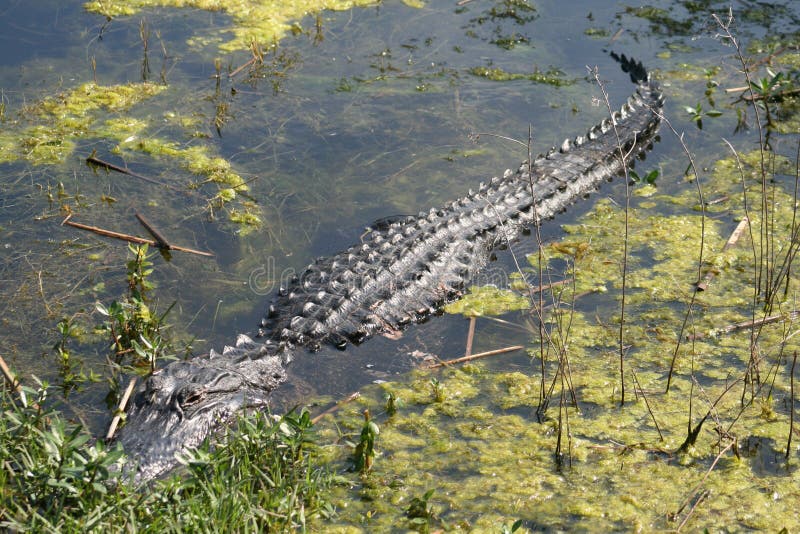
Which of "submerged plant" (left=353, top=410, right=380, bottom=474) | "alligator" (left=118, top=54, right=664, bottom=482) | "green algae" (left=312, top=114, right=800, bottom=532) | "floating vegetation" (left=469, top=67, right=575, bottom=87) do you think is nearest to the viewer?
"green algae" (left=312, top=114, right=800, bottom=532)

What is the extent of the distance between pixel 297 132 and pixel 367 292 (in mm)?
2373

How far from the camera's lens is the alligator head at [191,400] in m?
3.79

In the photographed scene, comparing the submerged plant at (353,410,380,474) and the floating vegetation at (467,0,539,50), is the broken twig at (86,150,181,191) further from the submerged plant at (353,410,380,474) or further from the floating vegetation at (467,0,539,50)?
the floating vegetation at (467,0,539,50)

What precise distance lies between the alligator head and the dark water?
276mm

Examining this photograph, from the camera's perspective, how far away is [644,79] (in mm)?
7469

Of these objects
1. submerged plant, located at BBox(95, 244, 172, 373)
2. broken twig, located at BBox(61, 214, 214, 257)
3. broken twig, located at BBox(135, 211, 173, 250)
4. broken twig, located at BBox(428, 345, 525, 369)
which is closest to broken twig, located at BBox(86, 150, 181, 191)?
broken twig, located at BBox(135, 211, 173, 250)

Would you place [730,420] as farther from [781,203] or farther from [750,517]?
[781,203]

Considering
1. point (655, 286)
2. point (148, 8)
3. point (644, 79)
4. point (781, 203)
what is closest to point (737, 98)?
point (644, 79)

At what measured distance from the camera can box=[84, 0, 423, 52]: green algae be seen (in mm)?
8148

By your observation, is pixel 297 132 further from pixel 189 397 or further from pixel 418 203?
pixel 189 397

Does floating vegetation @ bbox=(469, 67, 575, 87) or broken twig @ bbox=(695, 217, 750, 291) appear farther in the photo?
floating vegetation @ bbox=(469, 67, 575, 87)

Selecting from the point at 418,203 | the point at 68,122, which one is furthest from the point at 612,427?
the point at 68,122

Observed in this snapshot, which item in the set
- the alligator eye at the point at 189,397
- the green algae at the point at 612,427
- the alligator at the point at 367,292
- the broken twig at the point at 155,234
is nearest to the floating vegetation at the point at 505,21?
the alligator at the point at 367,292

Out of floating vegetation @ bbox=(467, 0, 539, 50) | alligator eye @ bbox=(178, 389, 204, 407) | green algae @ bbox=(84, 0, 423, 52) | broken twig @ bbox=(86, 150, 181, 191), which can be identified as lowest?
alligator eye @ bbox=(178, 389, 204, 407)
